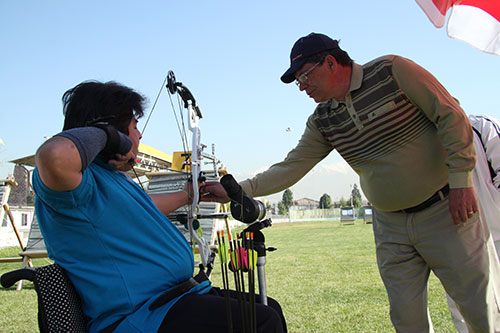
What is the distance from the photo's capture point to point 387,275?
213 cm

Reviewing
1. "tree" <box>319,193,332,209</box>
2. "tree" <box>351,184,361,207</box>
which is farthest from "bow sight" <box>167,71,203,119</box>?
"tree" <box>319,193,332,209</box>

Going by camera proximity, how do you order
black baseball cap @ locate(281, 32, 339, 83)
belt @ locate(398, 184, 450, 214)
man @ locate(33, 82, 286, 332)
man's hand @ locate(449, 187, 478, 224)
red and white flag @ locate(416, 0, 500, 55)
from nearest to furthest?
man @ locate(33, 82, 286, 332), man's hand @ locate(449, 187, 478, 224), belt @ locate(398, 184, 450, 214), black baseball cap @ locate(281, 32, 339, 83), red and white flag @ locate(416, 0, 500, 55)

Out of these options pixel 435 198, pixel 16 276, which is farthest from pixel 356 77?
pixel 16 276

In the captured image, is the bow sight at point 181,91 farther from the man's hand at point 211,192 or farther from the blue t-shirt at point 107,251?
the blue t-shirt at point 107,251

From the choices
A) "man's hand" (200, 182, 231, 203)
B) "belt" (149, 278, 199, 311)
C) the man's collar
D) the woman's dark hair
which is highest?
the man's collar

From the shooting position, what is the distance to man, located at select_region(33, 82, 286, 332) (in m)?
1.23

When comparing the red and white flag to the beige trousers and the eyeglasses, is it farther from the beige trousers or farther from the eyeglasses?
the beige trousers

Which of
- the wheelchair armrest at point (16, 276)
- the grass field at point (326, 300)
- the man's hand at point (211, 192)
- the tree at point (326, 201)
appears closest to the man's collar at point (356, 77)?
the man's hand at point (211, 192)

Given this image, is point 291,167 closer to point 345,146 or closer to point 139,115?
point 345,146

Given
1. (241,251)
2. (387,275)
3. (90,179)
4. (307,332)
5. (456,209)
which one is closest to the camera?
(90,179)

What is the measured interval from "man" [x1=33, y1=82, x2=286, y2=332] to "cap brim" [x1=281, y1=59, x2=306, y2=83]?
1073mm

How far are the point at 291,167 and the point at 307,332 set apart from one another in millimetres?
1292

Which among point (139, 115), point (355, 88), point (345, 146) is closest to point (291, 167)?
point (345, 146)

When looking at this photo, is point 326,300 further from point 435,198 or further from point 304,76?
point 304,76
